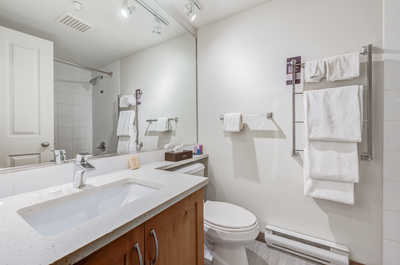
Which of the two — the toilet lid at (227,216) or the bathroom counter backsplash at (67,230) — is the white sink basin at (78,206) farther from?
the toilet lid at (227,216)

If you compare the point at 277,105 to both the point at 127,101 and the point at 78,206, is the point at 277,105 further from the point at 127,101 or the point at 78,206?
the point at 78,206

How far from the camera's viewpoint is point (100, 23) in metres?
1.16

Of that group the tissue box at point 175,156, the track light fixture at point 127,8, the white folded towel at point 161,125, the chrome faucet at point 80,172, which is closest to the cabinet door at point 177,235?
the chrome faucet at point 80,172

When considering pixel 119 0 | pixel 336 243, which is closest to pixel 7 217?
pixel 119 0

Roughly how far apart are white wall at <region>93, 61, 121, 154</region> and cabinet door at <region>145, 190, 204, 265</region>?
73cm

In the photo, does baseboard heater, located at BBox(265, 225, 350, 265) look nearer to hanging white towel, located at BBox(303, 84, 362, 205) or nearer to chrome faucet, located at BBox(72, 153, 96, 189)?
hanging white towel, located at BBox(303, 84, 362, 205)

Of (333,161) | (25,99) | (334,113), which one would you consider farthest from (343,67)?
(25,99)

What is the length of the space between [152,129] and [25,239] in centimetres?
116

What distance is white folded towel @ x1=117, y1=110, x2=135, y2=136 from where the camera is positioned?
1.29m

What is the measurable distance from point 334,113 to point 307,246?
3.50 ft

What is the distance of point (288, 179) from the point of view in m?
1.50

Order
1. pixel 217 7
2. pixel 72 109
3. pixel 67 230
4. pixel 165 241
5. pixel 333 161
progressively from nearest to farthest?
pixel 67 230
pixel 165 241
pixel 72 109
pixel 333 161
pixel 217 7

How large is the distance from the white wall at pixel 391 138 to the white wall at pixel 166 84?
1581 mm

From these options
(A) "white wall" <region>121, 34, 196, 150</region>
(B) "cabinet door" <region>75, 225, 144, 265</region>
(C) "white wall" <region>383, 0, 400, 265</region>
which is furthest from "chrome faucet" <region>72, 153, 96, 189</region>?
(C) "white wall" <region>383, 0, 400, 265</region>
